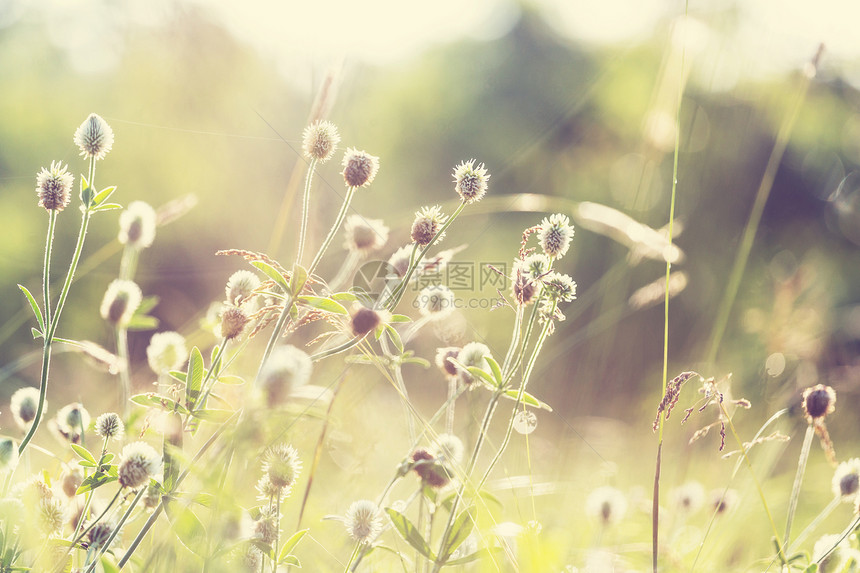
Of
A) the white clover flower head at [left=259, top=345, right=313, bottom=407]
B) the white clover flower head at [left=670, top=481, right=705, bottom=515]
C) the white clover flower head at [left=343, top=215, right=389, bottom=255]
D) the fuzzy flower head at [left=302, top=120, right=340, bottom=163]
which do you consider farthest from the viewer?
the white clover flower head at [left=670, top=481, right=705, bottom=515]

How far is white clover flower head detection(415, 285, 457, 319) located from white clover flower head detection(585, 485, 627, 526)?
0.69m

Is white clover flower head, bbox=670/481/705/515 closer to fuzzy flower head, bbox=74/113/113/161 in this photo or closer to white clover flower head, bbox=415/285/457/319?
white clover flower head, bbox=415/285/457/319

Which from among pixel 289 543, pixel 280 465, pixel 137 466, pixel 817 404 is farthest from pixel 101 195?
pixel 817 404

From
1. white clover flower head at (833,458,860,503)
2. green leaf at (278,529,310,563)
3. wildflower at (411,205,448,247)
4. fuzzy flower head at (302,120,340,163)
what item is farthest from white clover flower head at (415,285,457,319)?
white clover flower head at (833,458,860,503)

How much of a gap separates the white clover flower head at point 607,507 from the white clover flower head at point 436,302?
692mm

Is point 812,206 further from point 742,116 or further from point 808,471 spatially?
point 808,471

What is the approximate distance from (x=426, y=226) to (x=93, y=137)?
68 cm

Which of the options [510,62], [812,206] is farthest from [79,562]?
[510,62]

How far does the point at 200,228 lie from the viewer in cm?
579

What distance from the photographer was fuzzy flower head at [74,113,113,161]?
4.04ft

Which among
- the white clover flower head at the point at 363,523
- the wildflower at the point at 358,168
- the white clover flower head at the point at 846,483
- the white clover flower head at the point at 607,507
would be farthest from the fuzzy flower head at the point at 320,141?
the white clover flower head at the point at 846,483

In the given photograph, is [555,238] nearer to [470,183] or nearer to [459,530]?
[470,183]

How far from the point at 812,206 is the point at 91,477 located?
723cm

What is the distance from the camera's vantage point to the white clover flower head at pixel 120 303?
5.05ft
